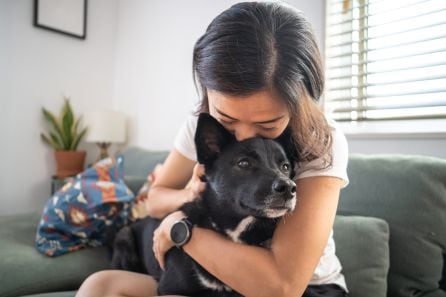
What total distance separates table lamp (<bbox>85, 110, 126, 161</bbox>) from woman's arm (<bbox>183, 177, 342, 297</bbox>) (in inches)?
106

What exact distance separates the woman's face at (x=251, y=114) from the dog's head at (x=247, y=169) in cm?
2

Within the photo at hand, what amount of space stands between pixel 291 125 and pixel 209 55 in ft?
0.89

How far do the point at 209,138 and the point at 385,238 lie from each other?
72 cm

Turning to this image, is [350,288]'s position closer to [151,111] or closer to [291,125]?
[291,125]

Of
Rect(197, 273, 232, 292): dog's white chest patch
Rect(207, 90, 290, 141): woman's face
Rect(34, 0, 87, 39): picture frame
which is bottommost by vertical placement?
Rect(197, 273, 232, 292): dog's white chest patch

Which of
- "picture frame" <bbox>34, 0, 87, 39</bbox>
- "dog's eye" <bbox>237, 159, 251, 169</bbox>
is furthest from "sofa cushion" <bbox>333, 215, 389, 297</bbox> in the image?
"picture frame" <bbox>34, 0, 87, 39</bbox>

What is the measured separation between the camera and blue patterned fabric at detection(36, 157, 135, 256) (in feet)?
5.24

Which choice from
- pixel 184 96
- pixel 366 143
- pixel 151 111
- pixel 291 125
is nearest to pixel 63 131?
pixel 151 111

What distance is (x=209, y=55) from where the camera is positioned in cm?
88

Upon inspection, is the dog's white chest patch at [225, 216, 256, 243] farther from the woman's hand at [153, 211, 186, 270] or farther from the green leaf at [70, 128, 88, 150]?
the green leaf at [70, 128, 88, 150]

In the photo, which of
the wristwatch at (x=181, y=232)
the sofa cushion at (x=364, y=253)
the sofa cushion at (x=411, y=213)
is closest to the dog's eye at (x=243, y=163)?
the wristwatch at (x=181, y=232)

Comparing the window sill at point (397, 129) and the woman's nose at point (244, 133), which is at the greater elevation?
the window sill at point (397, 129)

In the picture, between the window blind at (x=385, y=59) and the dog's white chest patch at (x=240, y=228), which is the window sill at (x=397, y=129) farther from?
the dog's white chest patch at (x=240, y=228)

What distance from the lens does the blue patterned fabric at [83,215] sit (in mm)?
1598
